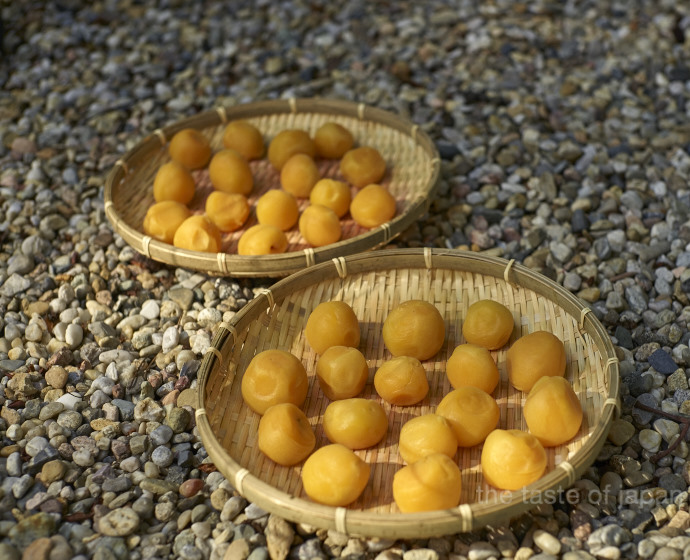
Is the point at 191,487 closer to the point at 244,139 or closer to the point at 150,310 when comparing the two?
the point at 150,310

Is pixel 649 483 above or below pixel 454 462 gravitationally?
below

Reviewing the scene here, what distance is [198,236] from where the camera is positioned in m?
2.67

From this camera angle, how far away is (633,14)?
4.29m

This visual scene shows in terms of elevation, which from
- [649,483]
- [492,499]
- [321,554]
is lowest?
[649,483]

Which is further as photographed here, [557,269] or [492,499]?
[557,269]

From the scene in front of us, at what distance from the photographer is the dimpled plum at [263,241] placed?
2629mm

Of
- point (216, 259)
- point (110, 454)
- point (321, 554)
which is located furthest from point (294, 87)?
point (321, 554)

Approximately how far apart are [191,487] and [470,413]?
78 cm

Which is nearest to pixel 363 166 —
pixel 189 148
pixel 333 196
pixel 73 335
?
pixel 333 196

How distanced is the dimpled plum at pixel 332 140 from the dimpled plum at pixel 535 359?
133 cm

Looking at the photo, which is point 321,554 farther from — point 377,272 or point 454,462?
point 377,272

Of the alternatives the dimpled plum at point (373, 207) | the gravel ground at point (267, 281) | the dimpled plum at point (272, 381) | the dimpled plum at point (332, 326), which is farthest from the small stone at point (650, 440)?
the dimpled plum at point (373, 207)

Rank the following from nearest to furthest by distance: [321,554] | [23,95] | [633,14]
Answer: [321,554]
[23,95]
[633,14]

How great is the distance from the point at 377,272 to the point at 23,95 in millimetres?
2337
